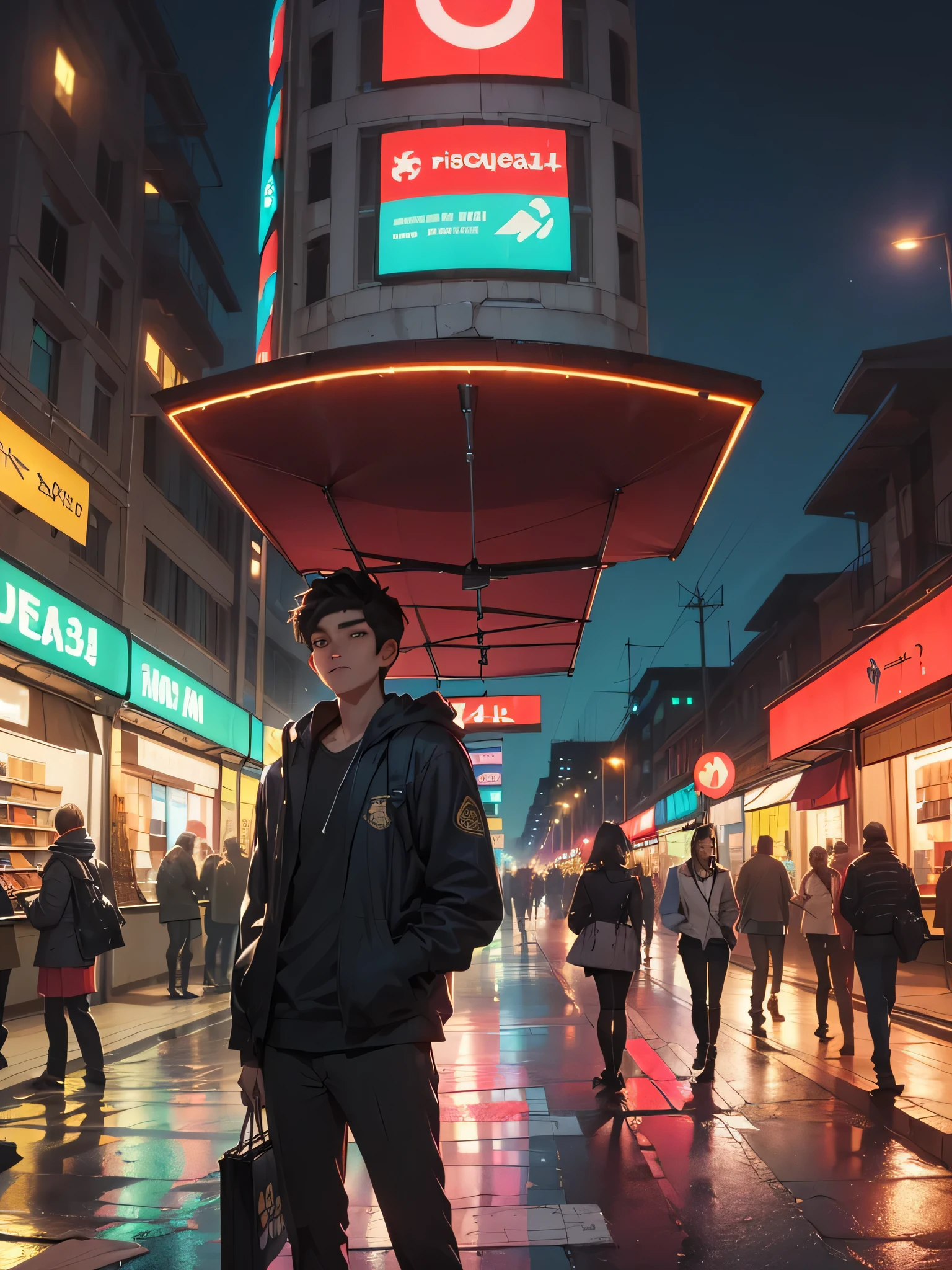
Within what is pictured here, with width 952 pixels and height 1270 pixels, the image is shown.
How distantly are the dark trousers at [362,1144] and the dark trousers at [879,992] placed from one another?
5.83 metres

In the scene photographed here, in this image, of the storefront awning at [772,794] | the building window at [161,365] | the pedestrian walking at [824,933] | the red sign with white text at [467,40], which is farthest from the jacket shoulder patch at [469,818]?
the storefront awning at [772,794]

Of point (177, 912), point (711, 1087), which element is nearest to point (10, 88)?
point (177, 912)

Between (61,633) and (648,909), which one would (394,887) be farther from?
(648,909)

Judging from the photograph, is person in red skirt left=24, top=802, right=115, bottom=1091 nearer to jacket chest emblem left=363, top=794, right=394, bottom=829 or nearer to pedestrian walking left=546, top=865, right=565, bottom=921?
jacket chest emblem left=363, top=794, right=394, bottom=829

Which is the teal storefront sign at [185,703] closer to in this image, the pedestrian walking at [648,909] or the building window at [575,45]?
the pedestrian walking at [648,909]

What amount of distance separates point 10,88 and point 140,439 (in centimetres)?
573

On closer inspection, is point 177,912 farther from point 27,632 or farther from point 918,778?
point 918,778

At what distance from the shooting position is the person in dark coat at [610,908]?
8.21 metres

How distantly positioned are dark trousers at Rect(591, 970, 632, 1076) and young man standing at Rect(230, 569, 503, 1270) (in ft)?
18.2

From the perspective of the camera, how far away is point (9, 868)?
12.2 m

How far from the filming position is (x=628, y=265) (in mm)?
18672

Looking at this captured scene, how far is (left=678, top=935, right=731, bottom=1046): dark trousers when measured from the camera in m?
8.53

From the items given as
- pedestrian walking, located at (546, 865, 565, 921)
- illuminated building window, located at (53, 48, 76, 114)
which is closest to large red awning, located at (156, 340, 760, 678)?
illuminated building window, located at (53, 48, 76, 114)

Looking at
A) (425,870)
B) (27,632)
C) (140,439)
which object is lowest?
(425,870)
